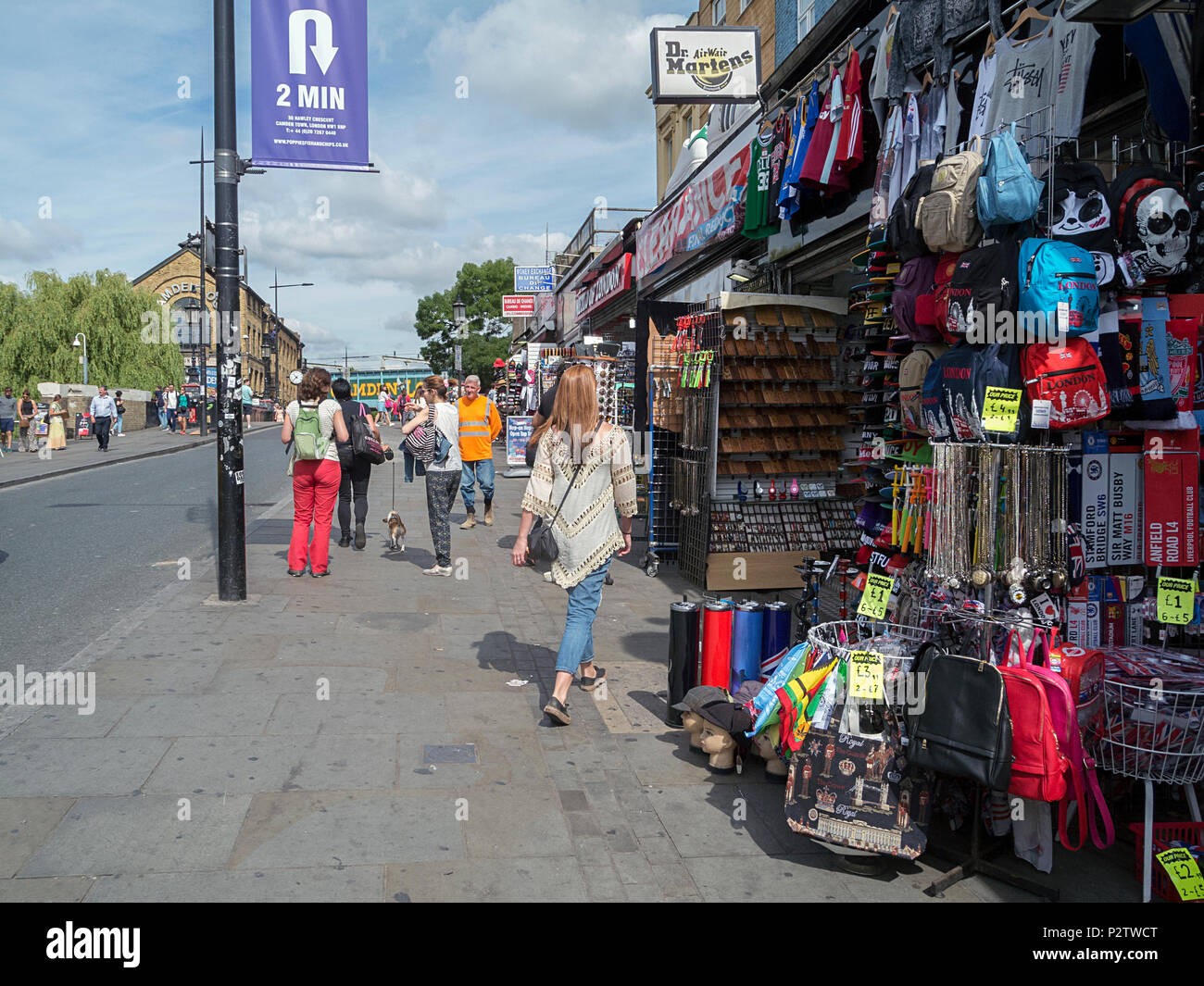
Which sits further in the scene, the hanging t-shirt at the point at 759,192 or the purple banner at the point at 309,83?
the hanging t-shirt at the point at 759,192

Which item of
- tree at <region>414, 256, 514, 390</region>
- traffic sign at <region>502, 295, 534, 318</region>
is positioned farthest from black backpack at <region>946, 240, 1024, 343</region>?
tree at <region>414, 256, 514, 390</region>

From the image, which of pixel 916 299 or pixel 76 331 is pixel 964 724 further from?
pixel 76 331

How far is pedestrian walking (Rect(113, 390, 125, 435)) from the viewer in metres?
38.3

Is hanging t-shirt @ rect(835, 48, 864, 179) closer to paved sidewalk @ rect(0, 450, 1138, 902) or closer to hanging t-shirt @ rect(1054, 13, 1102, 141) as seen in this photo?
hanging t-shirt @ rect(1054, 13, 1102, 141)

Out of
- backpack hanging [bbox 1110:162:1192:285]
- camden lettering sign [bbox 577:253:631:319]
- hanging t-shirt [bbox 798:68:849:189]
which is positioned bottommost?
backpack hanging [bbox 1110:162:1192:285]

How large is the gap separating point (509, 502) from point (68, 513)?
670cm

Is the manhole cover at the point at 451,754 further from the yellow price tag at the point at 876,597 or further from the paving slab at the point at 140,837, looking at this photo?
the yellow price tag at the point at 876,597

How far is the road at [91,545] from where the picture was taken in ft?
24.0

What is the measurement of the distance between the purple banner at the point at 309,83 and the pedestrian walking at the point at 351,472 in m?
3.08

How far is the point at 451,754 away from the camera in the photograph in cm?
480

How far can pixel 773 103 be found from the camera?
980 centimetres

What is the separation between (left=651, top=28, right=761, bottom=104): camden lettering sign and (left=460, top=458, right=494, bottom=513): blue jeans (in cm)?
533

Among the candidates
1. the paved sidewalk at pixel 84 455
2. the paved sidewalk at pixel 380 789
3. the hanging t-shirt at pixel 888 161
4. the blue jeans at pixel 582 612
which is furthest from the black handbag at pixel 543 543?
the paved sidewalk at pixel 84 455

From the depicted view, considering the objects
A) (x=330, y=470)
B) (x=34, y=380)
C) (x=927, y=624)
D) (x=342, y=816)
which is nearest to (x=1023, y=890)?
(x=927, y=624)
